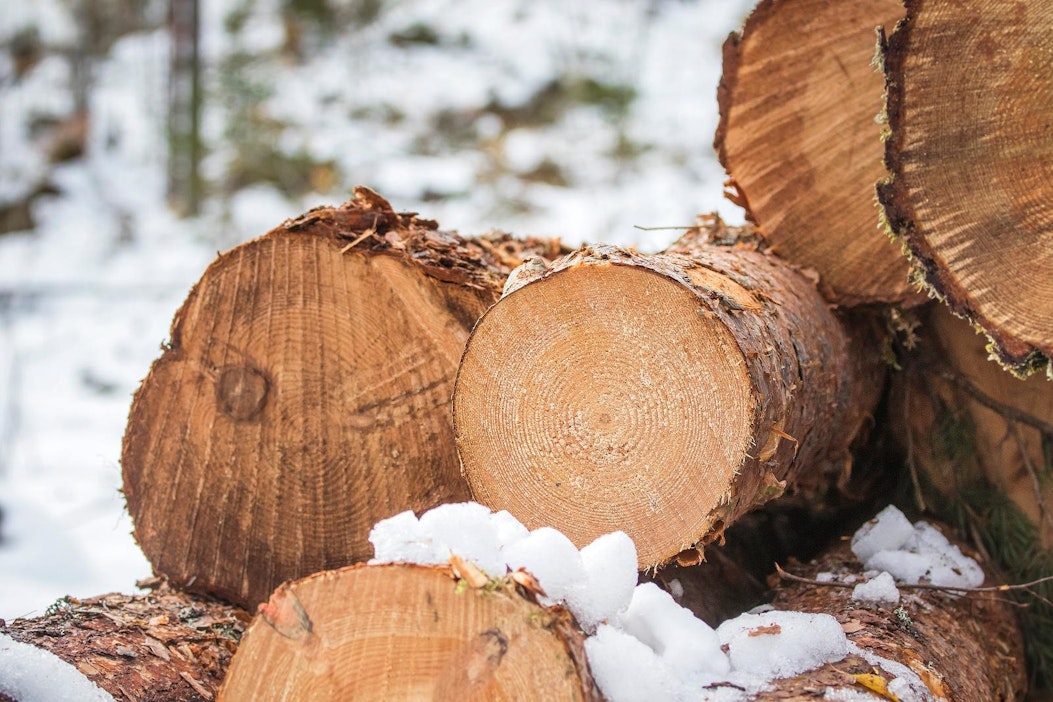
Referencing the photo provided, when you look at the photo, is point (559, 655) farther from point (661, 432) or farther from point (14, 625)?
point (14, 625)

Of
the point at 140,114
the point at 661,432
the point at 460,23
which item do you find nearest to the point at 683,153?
the point at 460,23

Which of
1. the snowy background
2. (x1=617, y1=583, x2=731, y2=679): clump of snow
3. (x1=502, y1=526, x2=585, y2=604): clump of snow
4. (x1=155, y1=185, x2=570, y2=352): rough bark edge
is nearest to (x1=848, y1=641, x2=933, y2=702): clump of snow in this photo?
(x1=617, y1=583, x2=731, y2=679): clump of snow

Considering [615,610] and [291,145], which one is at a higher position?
[291,145]

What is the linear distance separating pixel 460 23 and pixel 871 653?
1013 centimetres

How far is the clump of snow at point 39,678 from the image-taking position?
1235mm

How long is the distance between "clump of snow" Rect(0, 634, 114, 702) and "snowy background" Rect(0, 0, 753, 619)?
292 cm

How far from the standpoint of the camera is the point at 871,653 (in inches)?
53.2

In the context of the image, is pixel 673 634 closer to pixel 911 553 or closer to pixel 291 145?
pixel 911 553

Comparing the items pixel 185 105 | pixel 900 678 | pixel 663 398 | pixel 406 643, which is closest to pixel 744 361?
pixel 663 398

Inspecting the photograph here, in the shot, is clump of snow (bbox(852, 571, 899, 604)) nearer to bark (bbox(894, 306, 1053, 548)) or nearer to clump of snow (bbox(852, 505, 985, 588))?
clump of snow (bbox(852, 505, 985, 588))

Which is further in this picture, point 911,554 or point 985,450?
point 985,450

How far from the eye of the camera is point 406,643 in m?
1.07

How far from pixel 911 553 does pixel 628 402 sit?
2.71 feet

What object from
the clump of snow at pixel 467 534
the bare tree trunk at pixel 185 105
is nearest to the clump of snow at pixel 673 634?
the clump of snow at pixel 467 534
